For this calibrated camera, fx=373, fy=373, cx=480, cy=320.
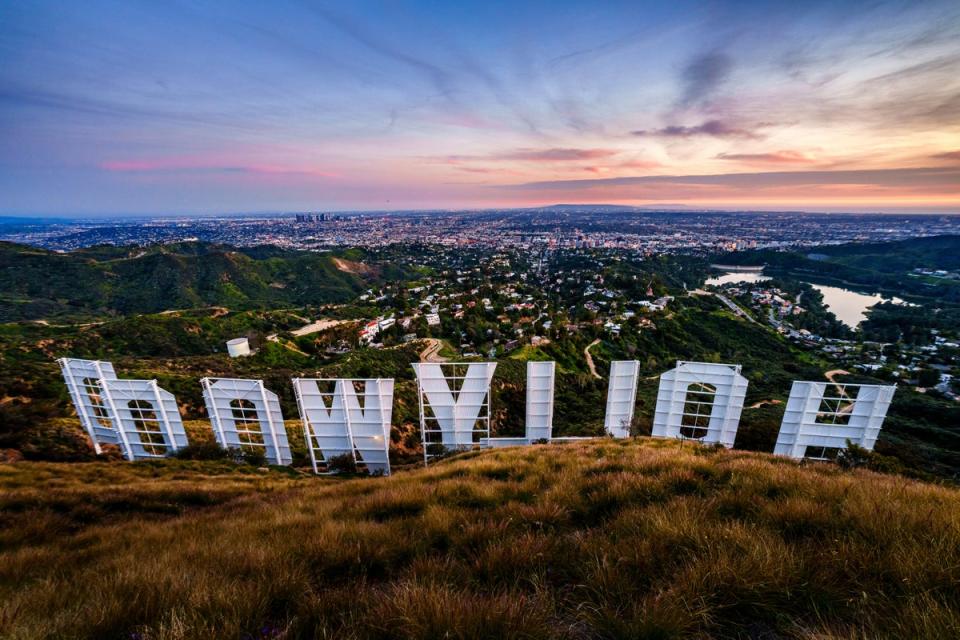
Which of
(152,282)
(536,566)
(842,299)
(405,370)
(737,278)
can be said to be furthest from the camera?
(737,278)

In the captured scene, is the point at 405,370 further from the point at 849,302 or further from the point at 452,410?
the point at 849,302

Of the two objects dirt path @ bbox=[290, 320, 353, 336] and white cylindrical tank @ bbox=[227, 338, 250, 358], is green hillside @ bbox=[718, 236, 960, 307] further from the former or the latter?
white cylindrical tank @ bbox=[227, 338, 250, 358]

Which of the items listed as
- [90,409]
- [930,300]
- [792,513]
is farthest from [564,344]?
[930,300]

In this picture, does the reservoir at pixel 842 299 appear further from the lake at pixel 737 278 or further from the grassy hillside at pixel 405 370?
the grassy hillside at pixel 405 370

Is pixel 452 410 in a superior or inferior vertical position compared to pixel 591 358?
superior

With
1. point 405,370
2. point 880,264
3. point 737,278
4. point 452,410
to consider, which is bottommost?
point 737,278

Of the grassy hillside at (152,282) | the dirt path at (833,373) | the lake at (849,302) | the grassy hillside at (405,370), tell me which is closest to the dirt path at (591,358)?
the grassy hillside at (405,370)

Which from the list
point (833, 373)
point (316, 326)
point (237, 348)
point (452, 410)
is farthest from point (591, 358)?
point (237, 348)
